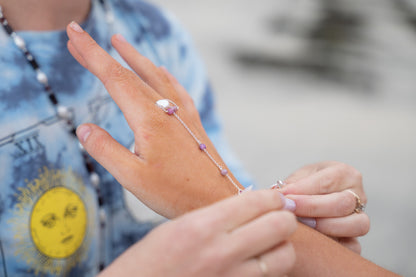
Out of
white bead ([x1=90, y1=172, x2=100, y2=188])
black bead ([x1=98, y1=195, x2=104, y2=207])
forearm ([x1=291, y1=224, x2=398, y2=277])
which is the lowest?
forearm ([x1=291, y1=224, x2=398, y2=277])

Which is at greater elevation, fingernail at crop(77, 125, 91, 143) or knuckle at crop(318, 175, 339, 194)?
fingernail at crop(77, 125, 91, 143)

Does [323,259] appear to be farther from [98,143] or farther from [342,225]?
[98,143]

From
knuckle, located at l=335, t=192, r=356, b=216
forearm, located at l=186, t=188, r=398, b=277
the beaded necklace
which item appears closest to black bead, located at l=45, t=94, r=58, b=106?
the beaded necklace

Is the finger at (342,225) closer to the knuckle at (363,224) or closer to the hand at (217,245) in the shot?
the knuckle at (363,224)

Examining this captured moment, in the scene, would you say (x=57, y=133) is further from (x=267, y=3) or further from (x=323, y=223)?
(x=267, y=3)

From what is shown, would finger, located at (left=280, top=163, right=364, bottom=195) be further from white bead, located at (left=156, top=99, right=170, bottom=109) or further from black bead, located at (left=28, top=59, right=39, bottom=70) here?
black bead, located at (left=28, top=59, right=39, bottom=70)

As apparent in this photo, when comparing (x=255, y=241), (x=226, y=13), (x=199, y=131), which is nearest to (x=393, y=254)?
(x=199, y=131)

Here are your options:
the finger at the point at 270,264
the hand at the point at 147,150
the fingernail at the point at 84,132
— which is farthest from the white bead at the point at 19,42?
the finger at the point at 270,264

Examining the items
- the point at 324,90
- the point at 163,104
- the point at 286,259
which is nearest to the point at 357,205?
the point at 286,259
